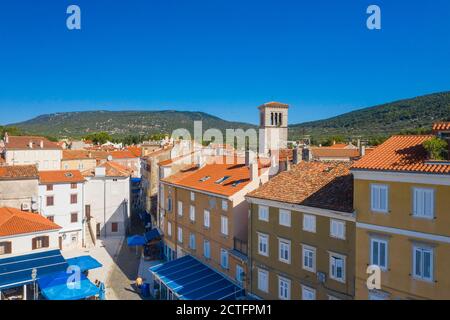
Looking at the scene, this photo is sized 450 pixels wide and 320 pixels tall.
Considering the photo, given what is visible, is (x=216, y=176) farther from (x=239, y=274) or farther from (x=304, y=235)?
(x=304, y=235)

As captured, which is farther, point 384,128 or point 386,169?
point 384,128

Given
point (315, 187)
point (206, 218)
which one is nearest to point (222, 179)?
point (206, 218)

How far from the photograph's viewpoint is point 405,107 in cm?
13938

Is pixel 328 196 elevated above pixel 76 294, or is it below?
above

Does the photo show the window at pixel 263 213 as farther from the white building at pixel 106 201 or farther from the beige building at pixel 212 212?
the white building at pixel 106 201

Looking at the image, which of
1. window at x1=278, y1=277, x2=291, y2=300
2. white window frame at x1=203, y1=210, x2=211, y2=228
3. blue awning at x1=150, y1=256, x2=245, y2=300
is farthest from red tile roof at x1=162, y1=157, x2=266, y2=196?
window at x1=278, y1=277, x2=291, y2=300

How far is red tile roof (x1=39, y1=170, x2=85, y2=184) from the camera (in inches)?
1764

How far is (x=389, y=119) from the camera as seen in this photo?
13525cm

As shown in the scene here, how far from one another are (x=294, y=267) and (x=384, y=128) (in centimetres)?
11507

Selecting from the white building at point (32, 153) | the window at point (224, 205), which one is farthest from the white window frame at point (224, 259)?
the white building at point (32, 153)

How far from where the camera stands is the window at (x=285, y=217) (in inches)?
901

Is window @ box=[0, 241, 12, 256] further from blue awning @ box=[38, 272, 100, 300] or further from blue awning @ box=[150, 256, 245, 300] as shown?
blue awning @ box=[150, 256, 245, 300]

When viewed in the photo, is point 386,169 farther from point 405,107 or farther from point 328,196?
point 405,107
